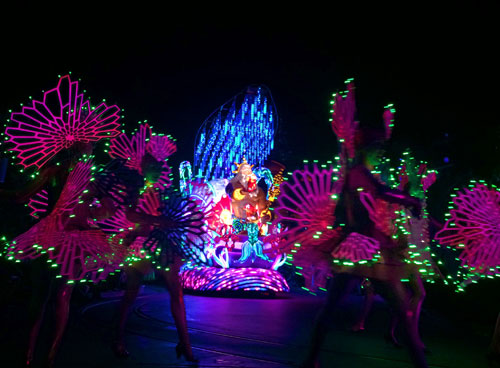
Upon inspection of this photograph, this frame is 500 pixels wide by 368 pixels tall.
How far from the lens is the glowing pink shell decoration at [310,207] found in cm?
420

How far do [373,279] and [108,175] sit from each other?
8.45 feet

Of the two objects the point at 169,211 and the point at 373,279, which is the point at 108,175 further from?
the point at 373,279

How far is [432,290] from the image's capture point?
12625 millimetres

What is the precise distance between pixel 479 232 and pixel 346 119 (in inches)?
82.8

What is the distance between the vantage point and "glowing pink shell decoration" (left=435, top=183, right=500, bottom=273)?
5047 millimetres

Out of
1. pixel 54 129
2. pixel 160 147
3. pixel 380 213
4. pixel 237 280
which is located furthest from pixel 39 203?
pixel 237 280

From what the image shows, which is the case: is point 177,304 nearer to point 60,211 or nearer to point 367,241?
point 60,211

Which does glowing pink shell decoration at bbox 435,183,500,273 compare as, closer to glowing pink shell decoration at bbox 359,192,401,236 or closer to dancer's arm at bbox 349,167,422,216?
glowing pink shell decoration at bbox 359,192,401,236

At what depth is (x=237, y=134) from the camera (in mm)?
15734

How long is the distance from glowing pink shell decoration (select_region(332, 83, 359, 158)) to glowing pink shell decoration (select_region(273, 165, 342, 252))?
11.8 inches

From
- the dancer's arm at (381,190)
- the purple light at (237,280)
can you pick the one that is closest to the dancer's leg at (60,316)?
the dancer's arm at (381,190)

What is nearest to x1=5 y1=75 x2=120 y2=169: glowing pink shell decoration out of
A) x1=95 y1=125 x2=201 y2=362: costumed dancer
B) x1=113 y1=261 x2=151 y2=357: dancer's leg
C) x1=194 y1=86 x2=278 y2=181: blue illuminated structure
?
x1=95 y1=125 x2=201 y2=362: costumed dancer

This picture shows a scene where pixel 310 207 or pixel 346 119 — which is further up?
pixel 346 119

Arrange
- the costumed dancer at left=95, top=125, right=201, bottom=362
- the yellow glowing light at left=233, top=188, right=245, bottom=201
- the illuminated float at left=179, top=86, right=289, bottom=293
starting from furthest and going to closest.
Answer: the yellow glowing light at left=233, top=188, right=245, bottom=201, the illuminated float at left=179, top=86, right=289, bottom=293, the costumed dancer at left=95, top=125, right=201, bottom=362
